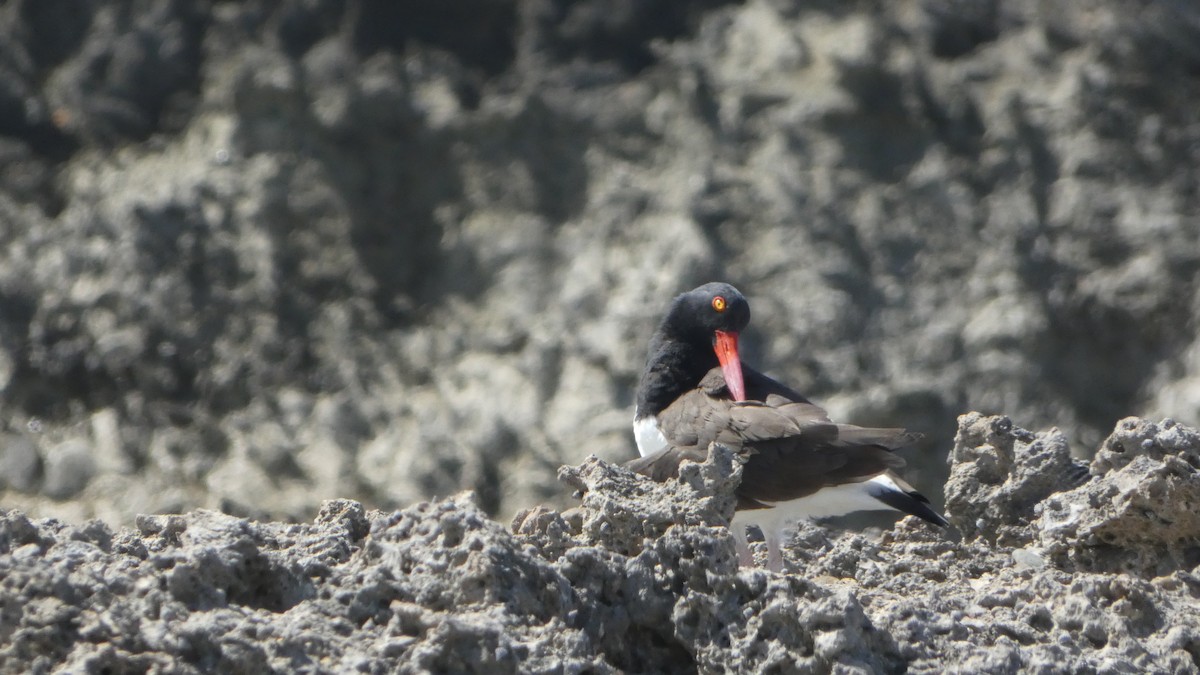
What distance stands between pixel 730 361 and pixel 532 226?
4981 mm

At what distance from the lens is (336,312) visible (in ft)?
36.7

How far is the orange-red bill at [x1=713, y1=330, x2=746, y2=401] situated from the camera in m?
6.25

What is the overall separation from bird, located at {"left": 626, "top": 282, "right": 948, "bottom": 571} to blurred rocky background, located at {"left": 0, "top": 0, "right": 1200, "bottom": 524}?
4.03 m

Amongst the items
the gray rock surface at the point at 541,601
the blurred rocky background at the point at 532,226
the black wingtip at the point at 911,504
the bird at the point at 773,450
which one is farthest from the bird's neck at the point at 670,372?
the blurred rocky background at the point at 532,226

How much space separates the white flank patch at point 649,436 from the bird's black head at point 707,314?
0.51 m

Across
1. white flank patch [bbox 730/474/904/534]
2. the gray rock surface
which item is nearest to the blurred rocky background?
white flank patch [bbox 730/474/904/534]

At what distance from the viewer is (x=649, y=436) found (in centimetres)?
634

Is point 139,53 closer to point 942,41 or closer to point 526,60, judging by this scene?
point 526,60

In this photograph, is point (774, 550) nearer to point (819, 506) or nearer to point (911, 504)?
point (819, 506)

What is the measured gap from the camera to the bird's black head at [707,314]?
680 cm

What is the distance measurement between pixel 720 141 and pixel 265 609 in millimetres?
8468

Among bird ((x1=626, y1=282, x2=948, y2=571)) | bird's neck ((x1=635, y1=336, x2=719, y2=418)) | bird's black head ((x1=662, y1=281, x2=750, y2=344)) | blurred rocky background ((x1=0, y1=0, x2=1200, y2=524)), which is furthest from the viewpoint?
blurred rocky background ((x1=0, y1=0, x2=1200, y2=524))

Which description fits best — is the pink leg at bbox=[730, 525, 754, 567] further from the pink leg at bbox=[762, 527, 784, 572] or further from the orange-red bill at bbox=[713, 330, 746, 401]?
the orange-red bill at bbox=[713, 330, 746, 401]

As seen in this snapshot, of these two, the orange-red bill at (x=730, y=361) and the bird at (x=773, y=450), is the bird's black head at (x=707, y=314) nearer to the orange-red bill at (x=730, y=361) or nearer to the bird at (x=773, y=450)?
the orange-red bill at (x=730, y=361)
